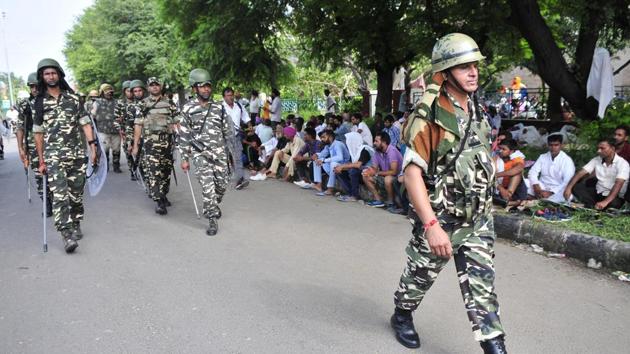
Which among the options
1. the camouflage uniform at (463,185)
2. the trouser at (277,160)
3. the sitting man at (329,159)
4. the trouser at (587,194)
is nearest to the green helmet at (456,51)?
the camouflage uniform at (463,185)

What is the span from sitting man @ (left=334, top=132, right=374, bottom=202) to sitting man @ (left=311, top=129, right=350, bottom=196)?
15 centimetres

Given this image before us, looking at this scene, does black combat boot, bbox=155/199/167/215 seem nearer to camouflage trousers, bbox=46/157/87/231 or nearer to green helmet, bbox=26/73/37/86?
camouflage trousers, bbox=46/157/87/231

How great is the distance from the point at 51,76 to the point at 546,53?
7.62 meters

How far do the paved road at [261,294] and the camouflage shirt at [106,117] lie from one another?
5.18 meters

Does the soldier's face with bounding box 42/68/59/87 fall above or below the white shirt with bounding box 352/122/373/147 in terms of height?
above

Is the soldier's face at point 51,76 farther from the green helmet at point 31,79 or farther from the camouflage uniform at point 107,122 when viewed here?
the camouflage uniform at point 107,122

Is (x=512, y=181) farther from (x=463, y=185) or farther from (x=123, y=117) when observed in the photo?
(x=123, y=117)

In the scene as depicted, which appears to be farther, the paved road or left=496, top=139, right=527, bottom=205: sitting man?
left=496, top=139, right=527, bottom=205: sitting man

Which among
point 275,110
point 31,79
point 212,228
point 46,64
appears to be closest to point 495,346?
point 212,228

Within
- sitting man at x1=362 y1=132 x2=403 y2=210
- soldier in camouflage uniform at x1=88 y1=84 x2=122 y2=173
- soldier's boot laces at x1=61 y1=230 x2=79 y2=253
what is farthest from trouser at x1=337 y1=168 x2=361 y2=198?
soldier in camouflage uniform at x1=88 y1=84 x2=122 y2=173

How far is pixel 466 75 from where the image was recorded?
2873mm

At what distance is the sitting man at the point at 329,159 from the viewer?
8.84m

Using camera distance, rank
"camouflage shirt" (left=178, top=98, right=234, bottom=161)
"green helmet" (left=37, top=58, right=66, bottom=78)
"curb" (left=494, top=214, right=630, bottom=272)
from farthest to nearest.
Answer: "camouflage shirt" (left=178, top=98, right=234, bottom=161) → "green helmet" (left=37, top=58, right=66, bottom=78) → "curb" (left=494, top=214, right=630, bottom=272)

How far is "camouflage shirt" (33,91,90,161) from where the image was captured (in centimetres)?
563
